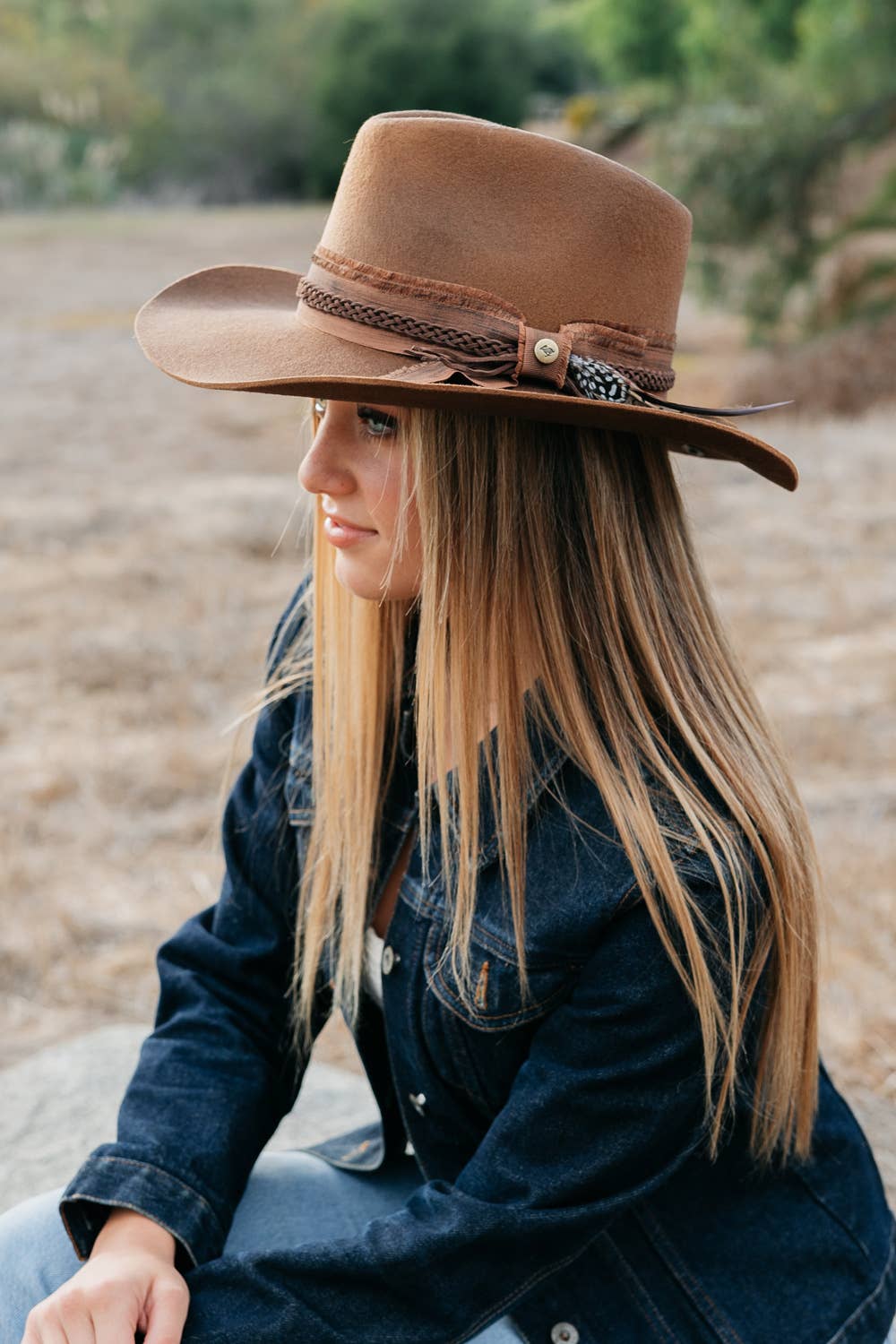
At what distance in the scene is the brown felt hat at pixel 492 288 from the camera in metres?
1.31

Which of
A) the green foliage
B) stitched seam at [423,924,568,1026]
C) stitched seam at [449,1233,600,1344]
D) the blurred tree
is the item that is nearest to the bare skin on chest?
stitched seam at [423,924,568,1026]

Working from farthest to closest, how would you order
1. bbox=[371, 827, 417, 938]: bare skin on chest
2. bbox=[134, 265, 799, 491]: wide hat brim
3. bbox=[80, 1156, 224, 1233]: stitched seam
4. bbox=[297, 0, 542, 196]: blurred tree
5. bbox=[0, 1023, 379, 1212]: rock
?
1. bbox=[297, 0, 542, 196]: blurred tree
2. bbox=[0, 1023, 379, 1212]: rock
3. bbox=[371, 827, 417, 938]: bare skin on chest
4. bbox=[80, 1156, 224, 1233]: stitched seam
5. bbox=[134, 265, 799, 491]: wide hat brim

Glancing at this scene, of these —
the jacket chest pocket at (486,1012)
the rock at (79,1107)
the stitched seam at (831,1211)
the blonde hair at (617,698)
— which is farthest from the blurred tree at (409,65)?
the stitched seam at (831,1211)

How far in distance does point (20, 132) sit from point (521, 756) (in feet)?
78.5

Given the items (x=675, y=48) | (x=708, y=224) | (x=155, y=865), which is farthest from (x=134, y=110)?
(x=155, y=865)

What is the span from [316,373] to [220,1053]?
0.83 m

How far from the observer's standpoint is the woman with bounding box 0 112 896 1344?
129 cm

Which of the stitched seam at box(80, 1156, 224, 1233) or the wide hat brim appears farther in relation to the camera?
the stitched seam at box(80, 1156, 224, 1233)

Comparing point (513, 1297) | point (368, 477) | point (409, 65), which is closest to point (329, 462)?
point (368, 477)

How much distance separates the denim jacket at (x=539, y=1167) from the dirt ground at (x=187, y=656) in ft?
1.47

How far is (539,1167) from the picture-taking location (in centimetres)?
129

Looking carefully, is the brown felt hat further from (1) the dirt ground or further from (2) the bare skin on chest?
(2) the bare skin on chest

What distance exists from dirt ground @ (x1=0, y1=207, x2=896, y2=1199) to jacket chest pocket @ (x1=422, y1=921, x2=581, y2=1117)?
1.77 ft

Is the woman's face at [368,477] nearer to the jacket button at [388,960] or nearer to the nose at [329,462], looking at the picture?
the nose at [329,462]
